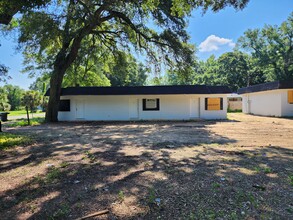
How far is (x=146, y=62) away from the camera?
18734mm

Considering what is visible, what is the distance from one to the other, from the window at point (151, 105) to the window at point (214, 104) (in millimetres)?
4244

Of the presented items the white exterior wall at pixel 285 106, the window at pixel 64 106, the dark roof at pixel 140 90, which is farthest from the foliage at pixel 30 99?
the white exterior wall at pixel 285 106

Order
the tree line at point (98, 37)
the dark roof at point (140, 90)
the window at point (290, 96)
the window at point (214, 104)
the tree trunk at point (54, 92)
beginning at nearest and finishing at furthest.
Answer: the tree line at point (98, 37)
the tree trunk at point (54, 92)
the dark roof at point (140, 90)
the window at point (214, 104)
the window at point (290, 96)

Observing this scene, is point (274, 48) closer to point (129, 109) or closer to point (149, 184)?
point (129, 109)

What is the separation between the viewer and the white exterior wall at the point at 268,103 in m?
20.6

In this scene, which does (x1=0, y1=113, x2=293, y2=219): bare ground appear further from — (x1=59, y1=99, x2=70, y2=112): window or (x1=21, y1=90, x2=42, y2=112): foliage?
(x1=21, y1=90, x2=42, y2=112): foliage

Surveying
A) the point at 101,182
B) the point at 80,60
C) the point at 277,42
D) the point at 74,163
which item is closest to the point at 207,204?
the point at 101,182

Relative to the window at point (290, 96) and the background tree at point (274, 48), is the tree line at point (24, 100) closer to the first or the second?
the window at point (290, 96)

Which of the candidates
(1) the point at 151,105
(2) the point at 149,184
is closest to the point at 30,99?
(1) the point at 151,105

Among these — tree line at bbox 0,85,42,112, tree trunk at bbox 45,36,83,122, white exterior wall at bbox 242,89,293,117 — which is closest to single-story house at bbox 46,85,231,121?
tree trunk at bbox 45,36,83,122

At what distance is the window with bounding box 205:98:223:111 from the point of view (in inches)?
787

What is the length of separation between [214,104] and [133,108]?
7.01 metres

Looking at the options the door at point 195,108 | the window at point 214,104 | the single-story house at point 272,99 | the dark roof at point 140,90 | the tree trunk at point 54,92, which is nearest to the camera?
the tree trunk at point 54,92

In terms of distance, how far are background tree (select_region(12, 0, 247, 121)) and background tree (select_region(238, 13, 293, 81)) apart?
78.8 ft
